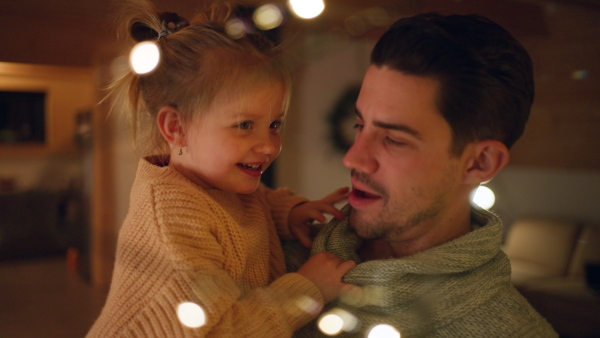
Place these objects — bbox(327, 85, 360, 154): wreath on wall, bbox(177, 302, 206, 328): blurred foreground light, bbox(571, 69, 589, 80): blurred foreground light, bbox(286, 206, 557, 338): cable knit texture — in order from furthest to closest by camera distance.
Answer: bbox(571, 69, 589, 80): blurred foreground light → bbox(327, 85, 360, 154): wreath on wall → bbox(286, 206, 557, 338): cable knit texture → bbox(177, 302, 206, 328): blurred foreground light

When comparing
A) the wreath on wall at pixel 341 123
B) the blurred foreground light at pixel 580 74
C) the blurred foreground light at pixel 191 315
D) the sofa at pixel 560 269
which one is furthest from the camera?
the blurred foreground light at pixel 580 74

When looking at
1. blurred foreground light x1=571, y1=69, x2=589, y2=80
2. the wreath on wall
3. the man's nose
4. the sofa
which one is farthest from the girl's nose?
blurred foreground light x1=571, y1=69, x2=589, y2=80

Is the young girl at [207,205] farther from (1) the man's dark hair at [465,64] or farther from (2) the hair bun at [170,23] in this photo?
(1) the man's dark hair at [465,64]

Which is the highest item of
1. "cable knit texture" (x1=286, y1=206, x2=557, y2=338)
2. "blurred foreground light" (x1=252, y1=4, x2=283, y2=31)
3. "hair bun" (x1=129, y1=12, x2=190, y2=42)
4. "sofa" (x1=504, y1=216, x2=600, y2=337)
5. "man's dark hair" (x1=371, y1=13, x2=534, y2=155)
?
"blurred foreground light" (x1=252, y1=4, x2=283, y2=31)

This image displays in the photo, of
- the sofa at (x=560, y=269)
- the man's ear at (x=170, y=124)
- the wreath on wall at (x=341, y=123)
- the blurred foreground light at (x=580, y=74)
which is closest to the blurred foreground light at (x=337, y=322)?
the man's ear at (x=170, y=124)

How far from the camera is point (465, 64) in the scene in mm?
720

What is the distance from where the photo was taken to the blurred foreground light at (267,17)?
2.68 feet

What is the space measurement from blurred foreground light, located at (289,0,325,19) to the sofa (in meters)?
1.02

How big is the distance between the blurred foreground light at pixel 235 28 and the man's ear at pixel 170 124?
0.46 ft

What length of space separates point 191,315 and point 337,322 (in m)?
0.23

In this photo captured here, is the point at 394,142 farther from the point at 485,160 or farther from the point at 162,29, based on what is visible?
the point at 162,29

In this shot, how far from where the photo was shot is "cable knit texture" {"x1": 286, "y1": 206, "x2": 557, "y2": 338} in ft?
2.31

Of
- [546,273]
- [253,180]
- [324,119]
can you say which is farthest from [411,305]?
[546,273]

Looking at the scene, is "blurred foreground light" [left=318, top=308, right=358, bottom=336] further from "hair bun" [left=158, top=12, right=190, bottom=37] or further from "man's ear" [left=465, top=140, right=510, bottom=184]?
"hair bun" [left=158, top=12, right=190, bottom=37]
